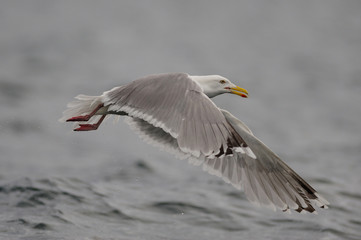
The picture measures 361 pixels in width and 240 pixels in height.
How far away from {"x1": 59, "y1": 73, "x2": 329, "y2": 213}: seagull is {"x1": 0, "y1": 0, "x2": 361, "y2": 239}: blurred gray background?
1467 mm

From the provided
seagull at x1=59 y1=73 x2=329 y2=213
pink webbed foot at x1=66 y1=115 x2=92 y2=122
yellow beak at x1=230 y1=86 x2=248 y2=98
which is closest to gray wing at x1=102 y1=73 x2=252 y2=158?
seagull at x1=59 y1=73 x2=329 y2=213

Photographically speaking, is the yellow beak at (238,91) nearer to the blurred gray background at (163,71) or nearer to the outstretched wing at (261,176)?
the outstretched wing at (261,176)

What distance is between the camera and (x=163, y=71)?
16625 mm

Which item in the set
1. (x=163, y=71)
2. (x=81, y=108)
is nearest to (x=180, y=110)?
(x=81, y=108)

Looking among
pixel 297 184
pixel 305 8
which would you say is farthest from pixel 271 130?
pixel 305 8

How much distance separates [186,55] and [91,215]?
32.7ft

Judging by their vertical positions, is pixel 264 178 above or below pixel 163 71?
below

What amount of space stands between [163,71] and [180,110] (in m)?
10.1

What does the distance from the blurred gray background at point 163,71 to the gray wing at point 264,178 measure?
1.49 m

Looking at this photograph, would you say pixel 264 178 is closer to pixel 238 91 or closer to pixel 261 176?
pixel 261 176

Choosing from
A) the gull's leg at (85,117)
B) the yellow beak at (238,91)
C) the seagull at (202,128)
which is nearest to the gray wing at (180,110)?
the seagull at (202,128)

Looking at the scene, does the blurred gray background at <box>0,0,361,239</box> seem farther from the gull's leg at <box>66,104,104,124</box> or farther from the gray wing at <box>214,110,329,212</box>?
the gull's leg at <box>66,104,104,124</box>

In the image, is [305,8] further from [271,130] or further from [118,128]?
[118,128]

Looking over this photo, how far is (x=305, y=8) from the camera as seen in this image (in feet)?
77.6
